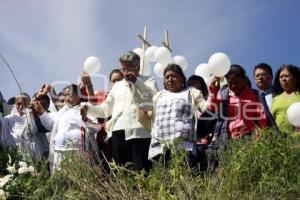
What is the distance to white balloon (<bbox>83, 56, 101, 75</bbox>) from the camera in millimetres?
5562

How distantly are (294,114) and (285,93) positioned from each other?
45cm

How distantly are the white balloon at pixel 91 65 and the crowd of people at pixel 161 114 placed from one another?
0.35 meters

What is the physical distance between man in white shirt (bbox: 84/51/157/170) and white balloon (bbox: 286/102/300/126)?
1.19m

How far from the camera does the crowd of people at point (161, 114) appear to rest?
402cm

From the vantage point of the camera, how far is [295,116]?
153 inches

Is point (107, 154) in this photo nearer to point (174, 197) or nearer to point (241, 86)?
point (241, 86)

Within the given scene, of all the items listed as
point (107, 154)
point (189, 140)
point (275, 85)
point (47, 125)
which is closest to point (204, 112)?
point (189, 140)

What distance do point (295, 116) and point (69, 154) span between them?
1.71 metres

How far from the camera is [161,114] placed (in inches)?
164

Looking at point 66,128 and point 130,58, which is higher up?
point 130,58

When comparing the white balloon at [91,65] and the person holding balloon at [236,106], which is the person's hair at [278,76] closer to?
the person holding balloon at [236,106]

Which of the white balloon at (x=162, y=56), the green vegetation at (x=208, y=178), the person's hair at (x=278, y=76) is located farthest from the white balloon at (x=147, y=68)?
the green vegetation at (x=208, y=178)

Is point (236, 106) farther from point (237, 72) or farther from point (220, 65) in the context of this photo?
point (220, 65)

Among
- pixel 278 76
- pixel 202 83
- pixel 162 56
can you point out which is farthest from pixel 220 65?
pixel 162 56
